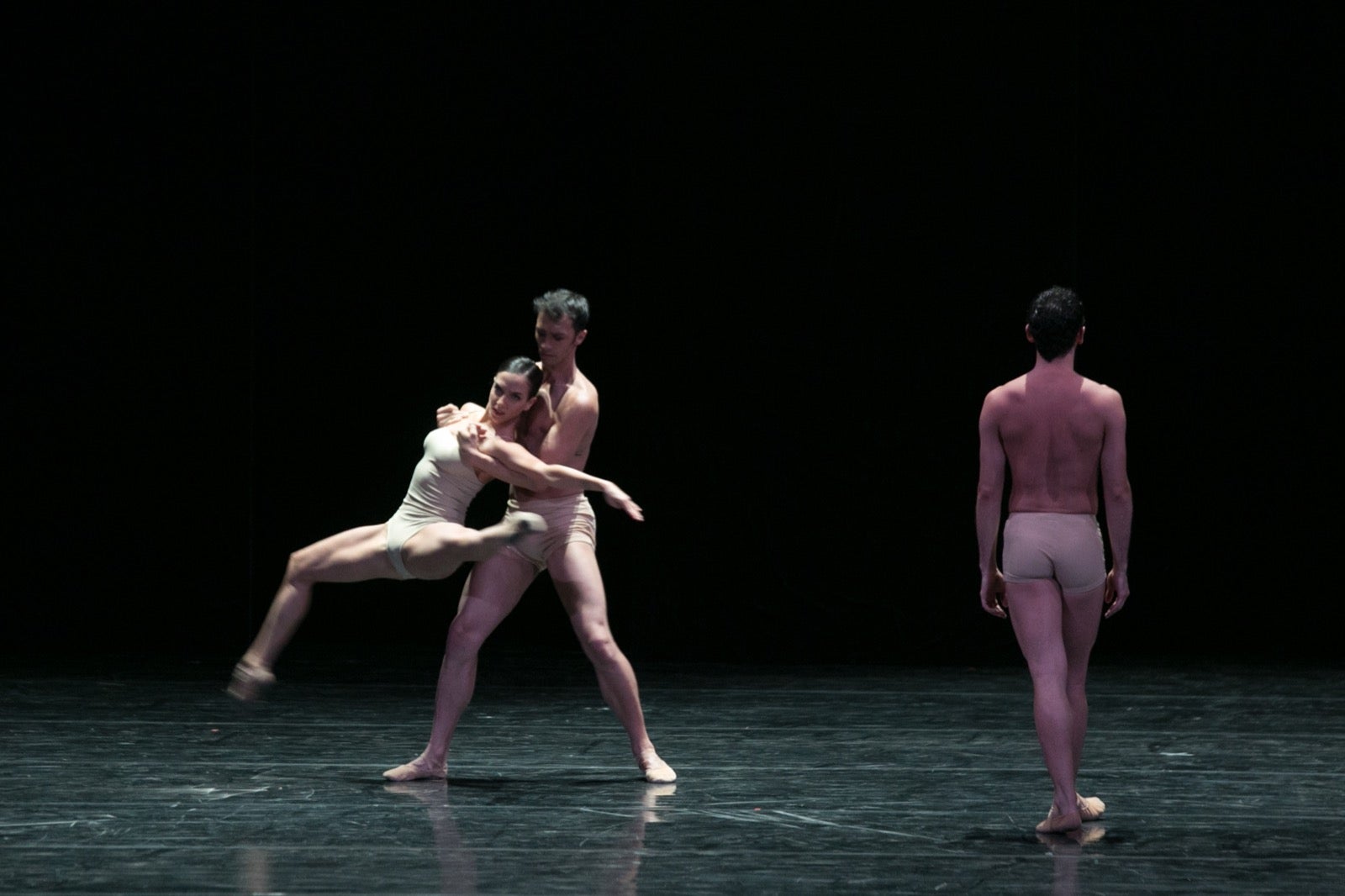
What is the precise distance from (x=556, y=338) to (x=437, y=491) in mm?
558

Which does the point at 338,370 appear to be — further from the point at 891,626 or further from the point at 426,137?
the point at 891,626

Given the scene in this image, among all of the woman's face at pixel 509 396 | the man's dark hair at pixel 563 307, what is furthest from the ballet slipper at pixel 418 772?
the man's dark hair at pixel 563 307

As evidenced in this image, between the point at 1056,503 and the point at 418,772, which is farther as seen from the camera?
the point at 418,772

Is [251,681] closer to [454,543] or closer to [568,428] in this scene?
[454,543]

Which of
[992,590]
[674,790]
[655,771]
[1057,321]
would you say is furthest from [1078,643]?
[655,771]

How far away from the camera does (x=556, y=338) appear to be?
5086 millimetres

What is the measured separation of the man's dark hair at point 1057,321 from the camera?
14.0 ft

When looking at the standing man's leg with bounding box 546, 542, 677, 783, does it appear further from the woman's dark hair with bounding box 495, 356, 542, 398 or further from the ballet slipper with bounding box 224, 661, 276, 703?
the ballet slipper with bounding box 224, 661, 276, 703

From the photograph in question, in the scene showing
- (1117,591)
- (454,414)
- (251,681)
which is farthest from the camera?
(454,414)

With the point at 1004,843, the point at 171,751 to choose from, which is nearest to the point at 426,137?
the point at 171,751

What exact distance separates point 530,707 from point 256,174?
350 centimetres

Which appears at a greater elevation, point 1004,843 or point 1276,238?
point 1276,238

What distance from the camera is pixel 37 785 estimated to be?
16.5 ft

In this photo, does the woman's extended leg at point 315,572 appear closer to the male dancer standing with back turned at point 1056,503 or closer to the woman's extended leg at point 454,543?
the woman's extended leg at point 454,543
